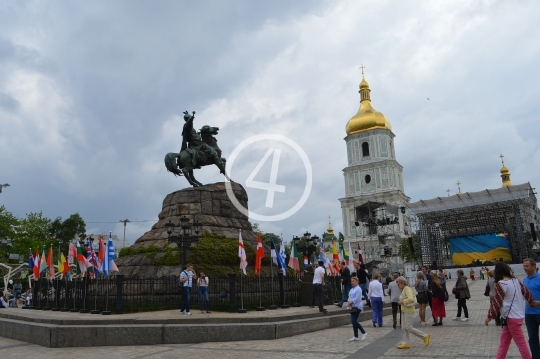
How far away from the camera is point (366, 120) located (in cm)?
7662

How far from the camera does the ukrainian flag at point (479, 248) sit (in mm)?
52312

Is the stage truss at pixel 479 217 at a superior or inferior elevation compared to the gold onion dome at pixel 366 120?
inferior

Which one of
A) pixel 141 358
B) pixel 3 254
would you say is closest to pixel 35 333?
pixel 141 358

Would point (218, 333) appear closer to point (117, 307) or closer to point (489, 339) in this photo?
point (117, 307)

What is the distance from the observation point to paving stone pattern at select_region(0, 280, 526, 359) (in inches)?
333

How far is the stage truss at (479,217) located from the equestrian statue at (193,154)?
117 feet

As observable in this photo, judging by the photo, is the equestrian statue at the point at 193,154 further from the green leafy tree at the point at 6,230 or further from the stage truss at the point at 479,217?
the stage truss at the point at 479,217

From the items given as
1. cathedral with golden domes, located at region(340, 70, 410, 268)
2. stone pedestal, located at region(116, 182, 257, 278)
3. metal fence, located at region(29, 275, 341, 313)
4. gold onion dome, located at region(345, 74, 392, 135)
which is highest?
gold onion dome, located at region(345, 74, 392, 135)

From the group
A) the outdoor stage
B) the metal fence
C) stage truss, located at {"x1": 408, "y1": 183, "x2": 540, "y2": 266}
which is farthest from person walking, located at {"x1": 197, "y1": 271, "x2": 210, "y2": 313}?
stage truss, located at {"x1": 408, "y1": 183, "x2": 540, "y2": 266}

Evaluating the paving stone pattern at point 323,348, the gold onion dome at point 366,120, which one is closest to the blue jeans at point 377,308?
the paving stone pattern at point 323,348

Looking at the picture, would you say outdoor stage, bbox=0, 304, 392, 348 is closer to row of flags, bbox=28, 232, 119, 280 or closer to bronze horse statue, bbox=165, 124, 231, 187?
row of flags, bbox=28, 232, 119, 280

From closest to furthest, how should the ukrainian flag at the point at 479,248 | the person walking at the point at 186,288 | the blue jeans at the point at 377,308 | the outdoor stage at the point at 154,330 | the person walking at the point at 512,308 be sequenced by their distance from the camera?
the person walking at the point at 512,308, the outdoor stage at the point at 154,330, the blue jeans at the point at 377,308, the person walking at the point at 186,288, the ukrainian flag at the point at 479,248

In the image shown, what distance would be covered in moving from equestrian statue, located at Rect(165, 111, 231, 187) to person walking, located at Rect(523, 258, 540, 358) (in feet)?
50.5

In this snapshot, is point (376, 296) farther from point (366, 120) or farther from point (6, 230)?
point (366, 120)
